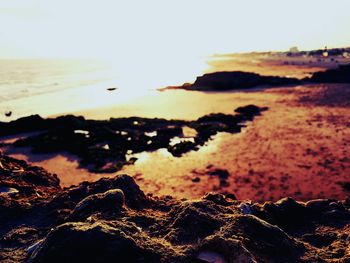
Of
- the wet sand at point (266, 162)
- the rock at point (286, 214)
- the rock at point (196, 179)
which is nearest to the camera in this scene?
the rock at point (286, 214)

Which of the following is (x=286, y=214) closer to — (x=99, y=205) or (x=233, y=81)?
(x=99, y=205)

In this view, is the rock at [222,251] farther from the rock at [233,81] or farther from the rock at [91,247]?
the rock at [233,81]

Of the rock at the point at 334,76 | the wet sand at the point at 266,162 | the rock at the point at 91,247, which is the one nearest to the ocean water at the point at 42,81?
the wet sand at the point at 266,162

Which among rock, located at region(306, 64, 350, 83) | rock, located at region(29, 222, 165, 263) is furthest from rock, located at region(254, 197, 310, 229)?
rock, located at region(306, 64, 350, 83)

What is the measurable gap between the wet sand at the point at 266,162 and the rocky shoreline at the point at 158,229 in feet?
Result: 15.9

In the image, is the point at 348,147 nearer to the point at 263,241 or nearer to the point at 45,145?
the point at 263,241

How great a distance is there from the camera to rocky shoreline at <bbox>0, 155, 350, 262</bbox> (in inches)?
235

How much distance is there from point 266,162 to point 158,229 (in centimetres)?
1095

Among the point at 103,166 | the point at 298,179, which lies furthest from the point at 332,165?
the point at 103,166

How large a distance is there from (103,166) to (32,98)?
113 ft

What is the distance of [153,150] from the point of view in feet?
65.9

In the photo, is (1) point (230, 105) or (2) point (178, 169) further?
(1) point (230, 105)

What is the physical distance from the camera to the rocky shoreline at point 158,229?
5969 millimetres

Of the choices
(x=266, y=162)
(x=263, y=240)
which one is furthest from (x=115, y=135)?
(x=263, y=240)
